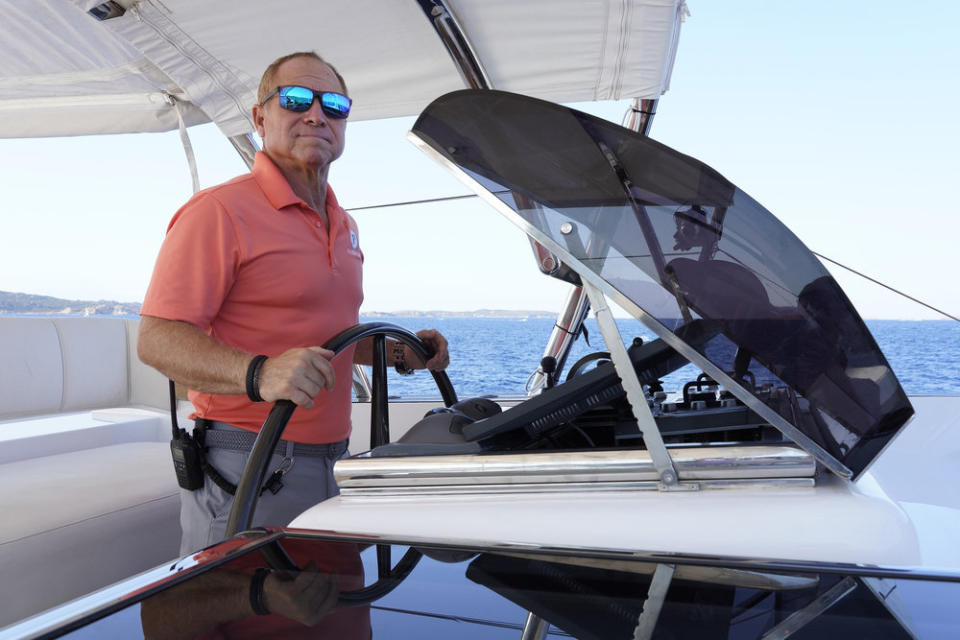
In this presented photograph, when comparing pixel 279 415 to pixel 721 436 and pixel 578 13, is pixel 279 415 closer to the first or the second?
pixel 721 436

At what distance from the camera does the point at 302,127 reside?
1.70 meters

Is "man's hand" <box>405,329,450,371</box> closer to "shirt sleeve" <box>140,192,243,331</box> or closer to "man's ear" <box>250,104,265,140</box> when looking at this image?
"shirt sleeve" <box>140,192,243,331</box>

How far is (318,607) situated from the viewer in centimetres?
53

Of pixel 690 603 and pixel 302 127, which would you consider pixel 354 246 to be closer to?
pixel 302 127

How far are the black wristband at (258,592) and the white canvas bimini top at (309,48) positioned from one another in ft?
7.36

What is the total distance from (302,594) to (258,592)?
0.11 ft

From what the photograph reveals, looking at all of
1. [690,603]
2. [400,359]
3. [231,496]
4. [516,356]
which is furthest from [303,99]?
[516,356]

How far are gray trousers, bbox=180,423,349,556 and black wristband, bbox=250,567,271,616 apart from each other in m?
0.97

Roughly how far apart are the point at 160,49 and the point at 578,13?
1564 millimetres

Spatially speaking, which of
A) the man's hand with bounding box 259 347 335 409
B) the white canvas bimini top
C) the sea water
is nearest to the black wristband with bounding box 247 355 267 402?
the man's hand with bounding box 259 347 335 409

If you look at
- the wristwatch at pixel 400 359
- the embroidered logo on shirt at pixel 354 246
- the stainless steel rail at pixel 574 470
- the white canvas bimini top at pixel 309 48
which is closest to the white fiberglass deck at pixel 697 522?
the stainless steel rail at pixel 574 470

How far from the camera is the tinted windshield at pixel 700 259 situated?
0.83 m

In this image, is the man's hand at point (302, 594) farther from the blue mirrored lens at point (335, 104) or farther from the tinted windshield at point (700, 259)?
the blue mirrored lens at point (335, 104)

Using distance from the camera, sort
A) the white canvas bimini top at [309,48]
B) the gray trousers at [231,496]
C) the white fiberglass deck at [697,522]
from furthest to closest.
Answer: the white canvas bimini top at [309,48] → the gray trousers at [231,496] → the white fiberglass deck at [697,522]
